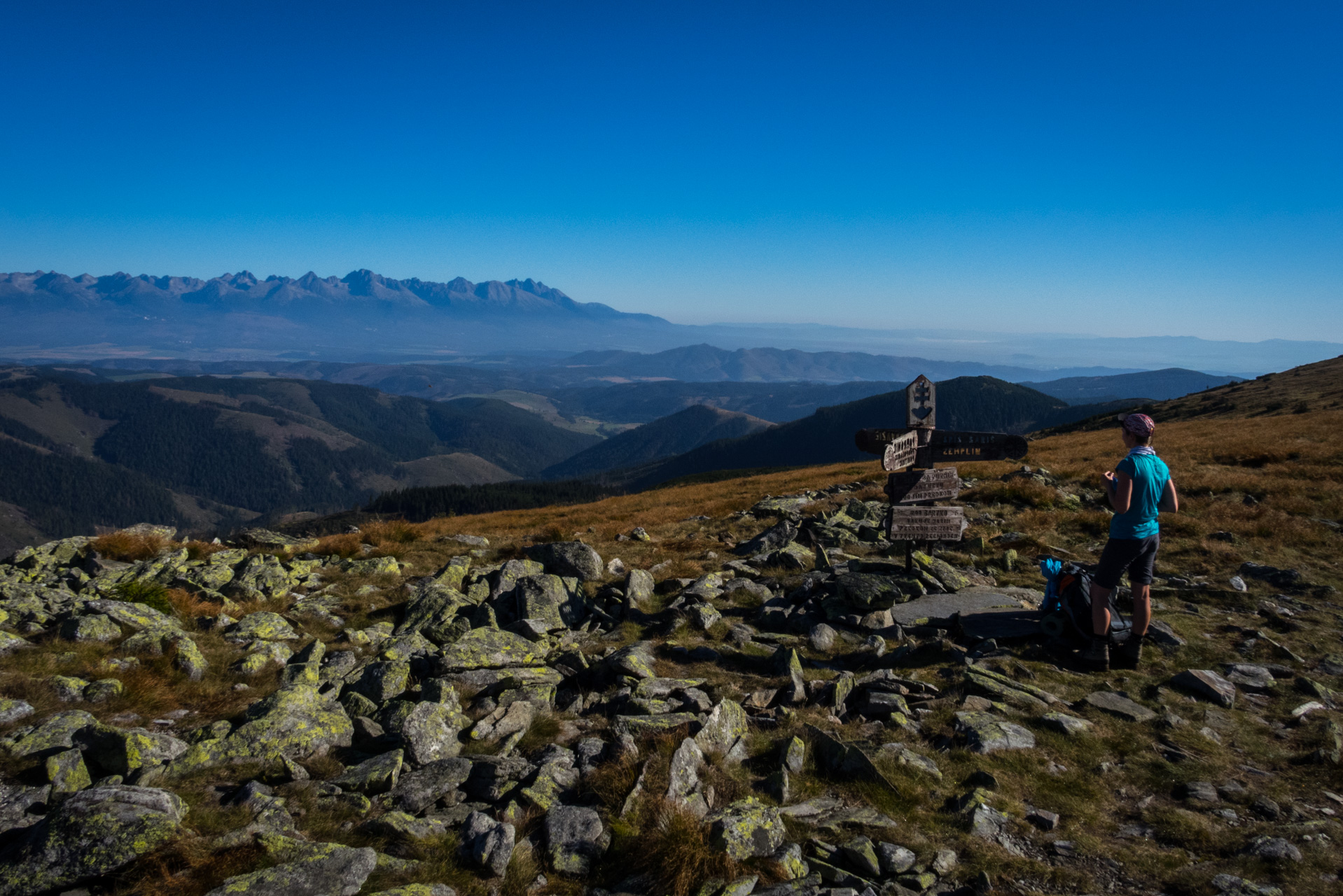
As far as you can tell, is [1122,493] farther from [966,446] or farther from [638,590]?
[638,590]

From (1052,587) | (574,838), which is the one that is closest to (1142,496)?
(1052,587)

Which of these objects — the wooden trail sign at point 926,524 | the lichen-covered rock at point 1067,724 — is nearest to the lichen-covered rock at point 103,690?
the lichen-covered rock at point 1067,724

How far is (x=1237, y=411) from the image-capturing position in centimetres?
6681

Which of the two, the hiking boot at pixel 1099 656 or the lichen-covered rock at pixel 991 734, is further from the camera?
the hiking boot at pixel 1099 656

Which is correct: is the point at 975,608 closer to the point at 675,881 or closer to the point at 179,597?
the point at 675,881

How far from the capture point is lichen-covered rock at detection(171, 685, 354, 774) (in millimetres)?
6781

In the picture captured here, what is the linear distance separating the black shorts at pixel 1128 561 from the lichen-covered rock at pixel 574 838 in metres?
7.84

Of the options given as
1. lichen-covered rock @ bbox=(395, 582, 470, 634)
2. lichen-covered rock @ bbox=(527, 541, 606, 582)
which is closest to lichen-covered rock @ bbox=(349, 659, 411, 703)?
lichen-covered rock @ bbox=(395, 582, 470, 634)

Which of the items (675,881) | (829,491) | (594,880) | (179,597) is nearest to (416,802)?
(594,880)

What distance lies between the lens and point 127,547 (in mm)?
14977

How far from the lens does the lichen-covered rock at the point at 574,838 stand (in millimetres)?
5406

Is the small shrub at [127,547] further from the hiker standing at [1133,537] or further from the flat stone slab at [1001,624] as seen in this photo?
the hiker standing at [1133,537]

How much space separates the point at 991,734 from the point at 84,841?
28.5 ft

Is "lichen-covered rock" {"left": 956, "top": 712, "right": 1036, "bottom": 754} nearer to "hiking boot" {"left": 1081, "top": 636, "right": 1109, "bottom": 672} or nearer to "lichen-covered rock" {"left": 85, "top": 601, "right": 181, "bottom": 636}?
"hiking boot" {"left": 1081, "top": 636, "right": 1109, "bottom": 672}
